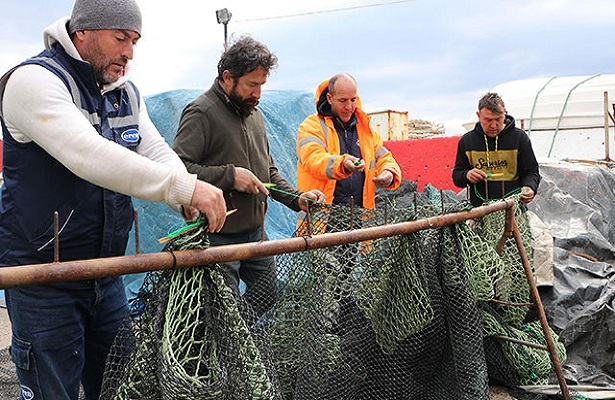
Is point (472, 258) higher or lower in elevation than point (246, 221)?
lower

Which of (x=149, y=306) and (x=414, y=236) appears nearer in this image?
(x=149, y=306)

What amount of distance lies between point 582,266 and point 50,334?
512 centimetres

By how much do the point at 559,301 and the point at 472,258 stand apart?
2330 millimetres

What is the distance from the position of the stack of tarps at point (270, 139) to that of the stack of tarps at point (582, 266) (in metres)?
2.91

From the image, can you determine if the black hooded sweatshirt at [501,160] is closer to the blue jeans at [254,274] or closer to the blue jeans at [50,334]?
the blue jeans at [254,274]

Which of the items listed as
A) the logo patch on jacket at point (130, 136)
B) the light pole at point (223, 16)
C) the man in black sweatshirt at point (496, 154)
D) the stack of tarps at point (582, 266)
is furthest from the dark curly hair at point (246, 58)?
the light pole at point (223, 16)

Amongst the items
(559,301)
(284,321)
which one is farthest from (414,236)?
(559,301)

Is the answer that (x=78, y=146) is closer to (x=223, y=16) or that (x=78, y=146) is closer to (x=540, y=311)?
(x=540, y=311)

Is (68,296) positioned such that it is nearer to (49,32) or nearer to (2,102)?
(2,102)

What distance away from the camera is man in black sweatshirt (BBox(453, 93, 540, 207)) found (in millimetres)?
4637

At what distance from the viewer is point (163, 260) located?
1854 mm

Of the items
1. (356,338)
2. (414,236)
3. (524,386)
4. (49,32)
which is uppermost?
(49,32)

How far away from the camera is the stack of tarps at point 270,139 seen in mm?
5859

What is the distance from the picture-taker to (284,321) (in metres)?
2.69
